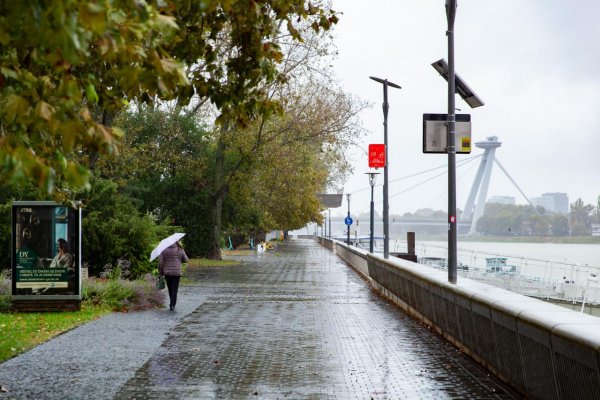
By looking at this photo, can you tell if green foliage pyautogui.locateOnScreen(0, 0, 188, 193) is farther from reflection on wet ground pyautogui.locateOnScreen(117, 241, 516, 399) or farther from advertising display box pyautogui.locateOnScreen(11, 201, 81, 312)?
advertising display box pyautogui.locateOnScreen(11, 201, 81, 312)

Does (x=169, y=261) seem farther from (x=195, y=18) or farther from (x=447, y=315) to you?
(x=195, y=18)

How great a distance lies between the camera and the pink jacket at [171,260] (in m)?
17.0

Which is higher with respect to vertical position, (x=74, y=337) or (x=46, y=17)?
(x=46, y=17)

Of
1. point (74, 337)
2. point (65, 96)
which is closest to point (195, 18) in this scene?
point (65, 96)

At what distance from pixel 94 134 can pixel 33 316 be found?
1140 centimetres

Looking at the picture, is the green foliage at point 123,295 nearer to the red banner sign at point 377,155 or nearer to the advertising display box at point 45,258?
the advertising display box at point 45,258

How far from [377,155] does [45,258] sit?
578 inches

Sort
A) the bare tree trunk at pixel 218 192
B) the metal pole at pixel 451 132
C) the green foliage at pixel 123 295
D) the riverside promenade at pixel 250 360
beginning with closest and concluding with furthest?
the riverside promenade at pixel 250 360 < the metal pole at pixel 451 132 < the green foliage at pixel 123 295 < the bare tree trunk at pixel 218 192

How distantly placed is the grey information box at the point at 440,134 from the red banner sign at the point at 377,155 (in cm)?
1365

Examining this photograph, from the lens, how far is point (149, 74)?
534 cm

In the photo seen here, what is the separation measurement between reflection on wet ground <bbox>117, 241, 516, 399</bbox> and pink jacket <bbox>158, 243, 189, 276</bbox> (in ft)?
3.28

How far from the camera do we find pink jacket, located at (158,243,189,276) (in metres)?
17.0

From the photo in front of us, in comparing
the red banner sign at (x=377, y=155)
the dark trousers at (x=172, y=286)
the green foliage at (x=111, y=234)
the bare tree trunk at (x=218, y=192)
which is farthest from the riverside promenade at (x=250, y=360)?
the bare tree trunk at (x=218, y=192)

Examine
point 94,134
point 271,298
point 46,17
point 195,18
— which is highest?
point 195,18
